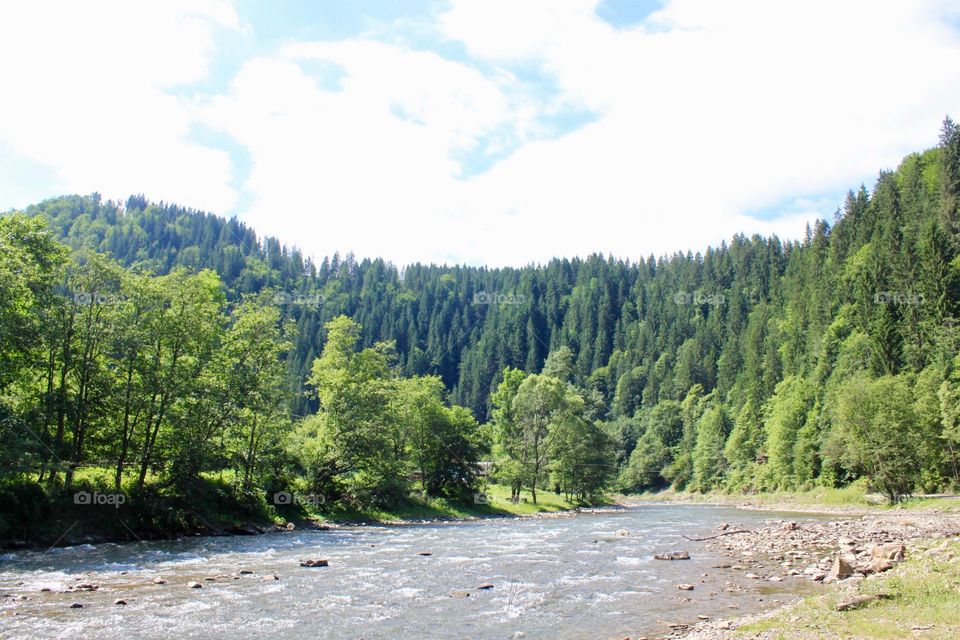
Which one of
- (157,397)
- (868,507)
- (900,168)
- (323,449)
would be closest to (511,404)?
(323,449)

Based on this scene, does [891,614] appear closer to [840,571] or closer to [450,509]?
[840,571]

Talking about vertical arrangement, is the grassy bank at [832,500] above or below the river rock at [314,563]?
below

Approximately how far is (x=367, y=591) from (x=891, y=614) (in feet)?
48.2

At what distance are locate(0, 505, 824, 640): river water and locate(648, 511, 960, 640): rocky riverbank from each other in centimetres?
98

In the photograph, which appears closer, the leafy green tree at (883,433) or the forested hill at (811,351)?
the leafy green tree at (883,433)

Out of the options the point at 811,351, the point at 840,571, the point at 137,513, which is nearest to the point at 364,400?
the point at 137,513

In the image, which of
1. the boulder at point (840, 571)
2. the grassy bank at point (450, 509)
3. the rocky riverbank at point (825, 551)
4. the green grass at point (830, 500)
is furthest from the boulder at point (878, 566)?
the grassy bank at point (450, 509)

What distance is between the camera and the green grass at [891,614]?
11945 mm

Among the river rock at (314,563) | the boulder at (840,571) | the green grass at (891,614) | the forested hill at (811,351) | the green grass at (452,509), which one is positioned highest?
the forested hill at (811,351)

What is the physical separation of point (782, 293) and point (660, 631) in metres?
167

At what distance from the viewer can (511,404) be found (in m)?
79.9

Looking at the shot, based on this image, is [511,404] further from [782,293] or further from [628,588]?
[782,293]

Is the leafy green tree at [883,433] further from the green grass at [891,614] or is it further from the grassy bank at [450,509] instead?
the green grass at [891,614]

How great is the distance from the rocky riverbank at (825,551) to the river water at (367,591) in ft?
3.22
